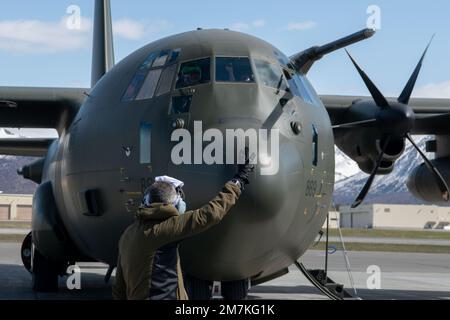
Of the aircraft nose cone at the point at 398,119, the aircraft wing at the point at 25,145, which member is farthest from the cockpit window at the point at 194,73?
the aircraft wing at the point at 25,145

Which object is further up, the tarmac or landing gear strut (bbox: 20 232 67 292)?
landing gear strut (bbox: 20 232 67 292)

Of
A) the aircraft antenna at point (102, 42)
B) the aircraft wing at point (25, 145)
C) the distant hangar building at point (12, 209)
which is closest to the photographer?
the aircraft wing at point (25, 145)

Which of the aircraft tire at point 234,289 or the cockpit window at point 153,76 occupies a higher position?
the cockpit window at point 153,76

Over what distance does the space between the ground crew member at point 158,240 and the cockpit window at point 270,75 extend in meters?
3.28

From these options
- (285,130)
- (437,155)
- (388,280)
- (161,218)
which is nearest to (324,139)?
(285,130)

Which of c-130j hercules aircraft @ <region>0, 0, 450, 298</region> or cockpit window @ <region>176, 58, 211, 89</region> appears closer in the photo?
c-130j hercules aircraft @ <region>0, 0, 450, 298</region>

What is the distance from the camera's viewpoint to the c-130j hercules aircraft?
773 cm

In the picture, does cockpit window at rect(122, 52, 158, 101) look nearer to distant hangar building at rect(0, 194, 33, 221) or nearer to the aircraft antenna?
the aircraft antenna

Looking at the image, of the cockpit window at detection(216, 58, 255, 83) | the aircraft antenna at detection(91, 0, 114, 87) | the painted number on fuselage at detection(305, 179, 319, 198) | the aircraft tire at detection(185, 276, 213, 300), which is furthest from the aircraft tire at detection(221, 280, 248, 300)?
the aircraft antenna at detection(91, 0, 114, 87)

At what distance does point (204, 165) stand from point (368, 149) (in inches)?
298

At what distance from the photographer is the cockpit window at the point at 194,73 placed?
28.2 feet

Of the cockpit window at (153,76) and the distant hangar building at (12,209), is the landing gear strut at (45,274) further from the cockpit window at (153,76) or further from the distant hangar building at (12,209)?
the distant hangar building at (12,209)

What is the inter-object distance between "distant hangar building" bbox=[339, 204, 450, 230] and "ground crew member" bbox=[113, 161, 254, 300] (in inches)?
5119

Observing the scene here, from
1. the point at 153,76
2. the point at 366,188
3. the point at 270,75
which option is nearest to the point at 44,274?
the point at 153,76
